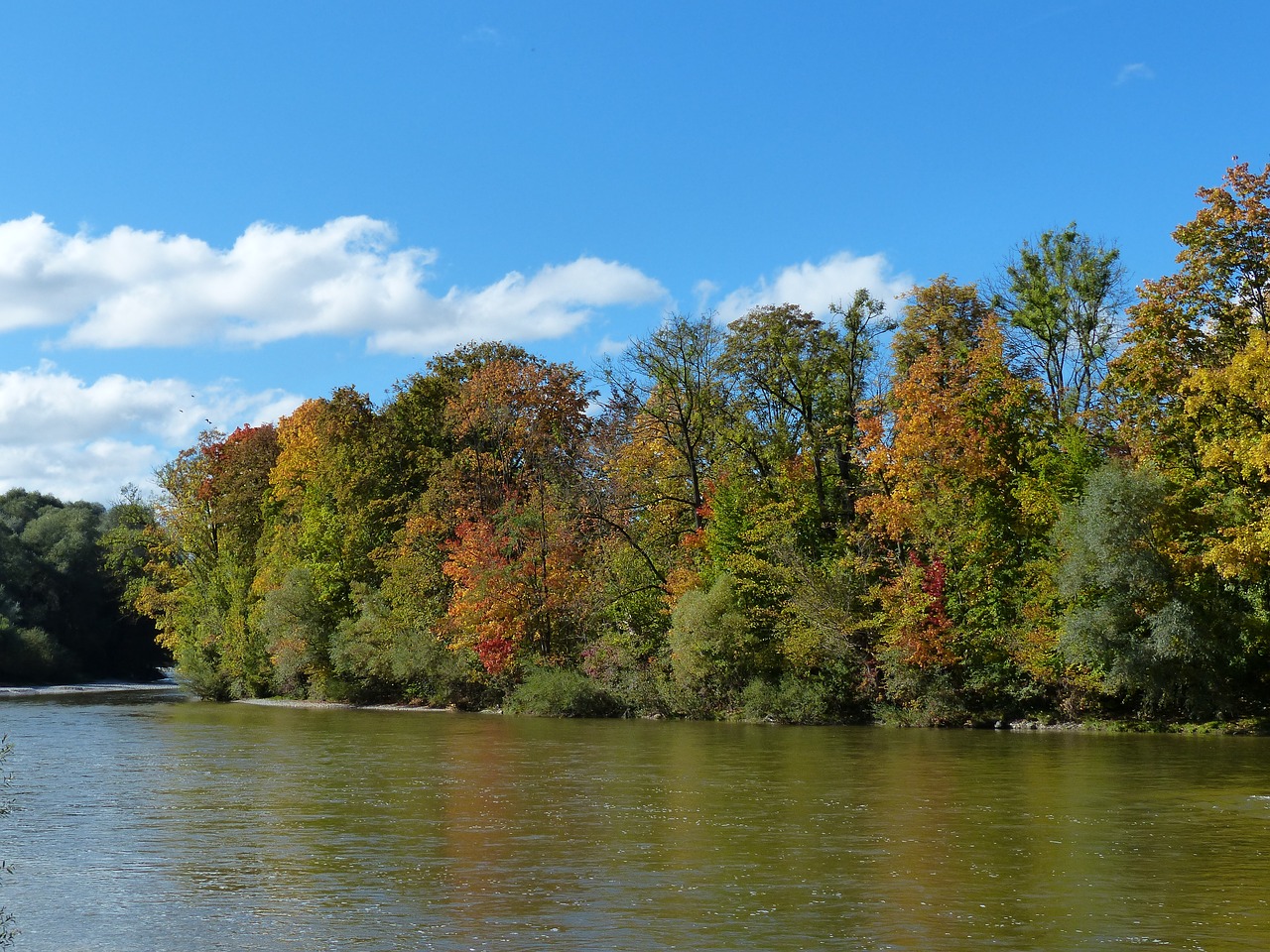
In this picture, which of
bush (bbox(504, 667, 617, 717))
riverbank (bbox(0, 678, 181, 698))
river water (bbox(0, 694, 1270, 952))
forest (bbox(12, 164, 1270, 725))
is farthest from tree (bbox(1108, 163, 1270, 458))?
riverbank (bbox(0, 678, 181, 698))

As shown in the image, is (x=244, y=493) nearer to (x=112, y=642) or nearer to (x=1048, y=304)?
(x=112, y=642)

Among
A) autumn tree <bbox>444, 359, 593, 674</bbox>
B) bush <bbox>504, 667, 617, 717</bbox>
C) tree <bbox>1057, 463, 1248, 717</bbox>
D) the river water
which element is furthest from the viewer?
autumn tree <bbox>444, 359, 593, 674</bbox>

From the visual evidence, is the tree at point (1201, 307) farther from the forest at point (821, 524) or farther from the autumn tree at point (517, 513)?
the autumn tree at point (517, 513)

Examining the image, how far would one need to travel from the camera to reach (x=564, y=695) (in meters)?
54.9

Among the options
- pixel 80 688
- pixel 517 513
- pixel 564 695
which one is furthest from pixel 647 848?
Answer: pixel 80 688

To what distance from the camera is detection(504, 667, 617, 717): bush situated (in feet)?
180

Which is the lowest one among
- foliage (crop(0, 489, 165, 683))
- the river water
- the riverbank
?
the riverbank

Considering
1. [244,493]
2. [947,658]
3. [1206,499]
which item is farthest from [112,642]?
[1206,499]

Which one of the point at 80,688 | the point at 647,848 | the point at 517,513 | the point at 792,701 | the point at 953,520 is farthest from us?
the point at 80,688

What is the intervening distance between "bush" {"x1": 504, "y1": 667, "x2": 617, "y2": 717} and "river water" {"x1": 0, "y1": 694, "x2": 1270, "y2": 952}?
1716 centimetres

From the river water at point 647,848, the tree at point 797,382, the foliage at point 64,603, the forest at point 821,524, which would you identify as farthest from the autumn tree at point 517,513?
the foliage at point 64,603

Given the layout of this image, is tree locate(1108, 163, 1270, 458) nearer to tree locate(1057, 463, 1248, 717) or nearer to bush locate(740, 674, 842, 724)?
tree locate(1057, 463, 1248, 717)

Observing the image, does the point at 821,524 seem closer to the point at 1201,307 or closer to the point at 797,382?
the point at 797,382

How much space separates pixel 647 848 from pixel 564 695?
1394 inches
